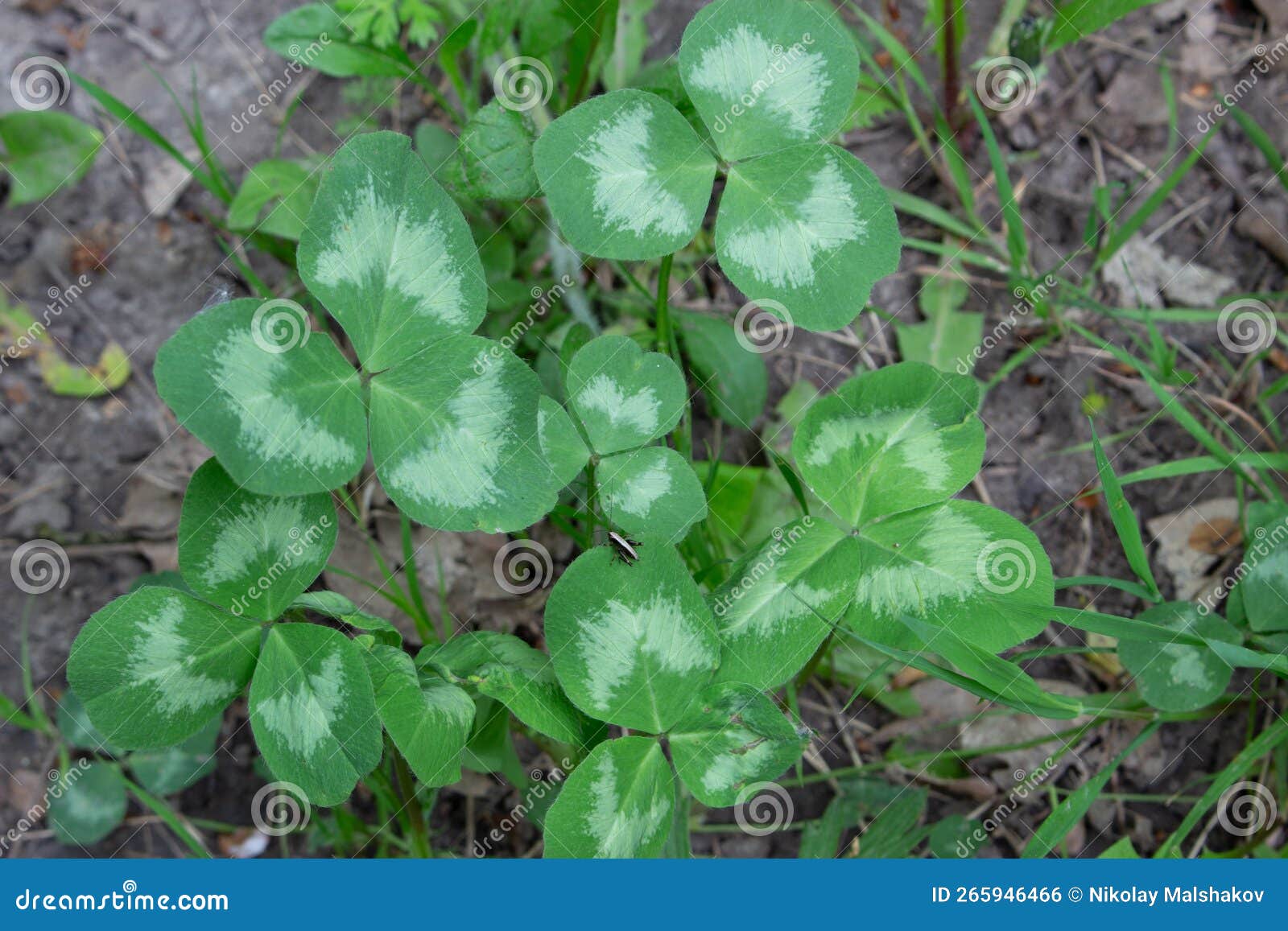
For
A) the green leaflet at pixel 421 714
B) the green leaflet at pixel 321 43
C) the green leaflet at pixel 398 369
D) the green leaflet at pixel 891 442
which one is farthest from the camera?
the green leaflet at pixel 321 43

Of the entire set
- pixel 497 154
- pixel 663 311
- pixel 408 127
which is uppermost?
pixel 497 154

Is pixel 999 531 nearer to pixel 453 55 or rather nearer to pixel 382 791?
pixel 382 791

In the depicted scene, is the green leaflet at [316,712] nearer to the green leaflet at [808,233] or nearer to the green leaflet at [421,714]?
the green leaflet at [421,714]

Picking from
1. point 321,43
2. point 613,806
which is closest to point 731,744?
point 613,806

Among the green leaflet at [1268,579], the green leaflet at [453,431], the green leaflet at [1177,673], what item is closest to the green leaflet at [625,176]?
the green leaflet at [453,431]

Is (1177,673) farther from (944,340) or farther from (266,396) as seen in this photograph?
(266,396)
